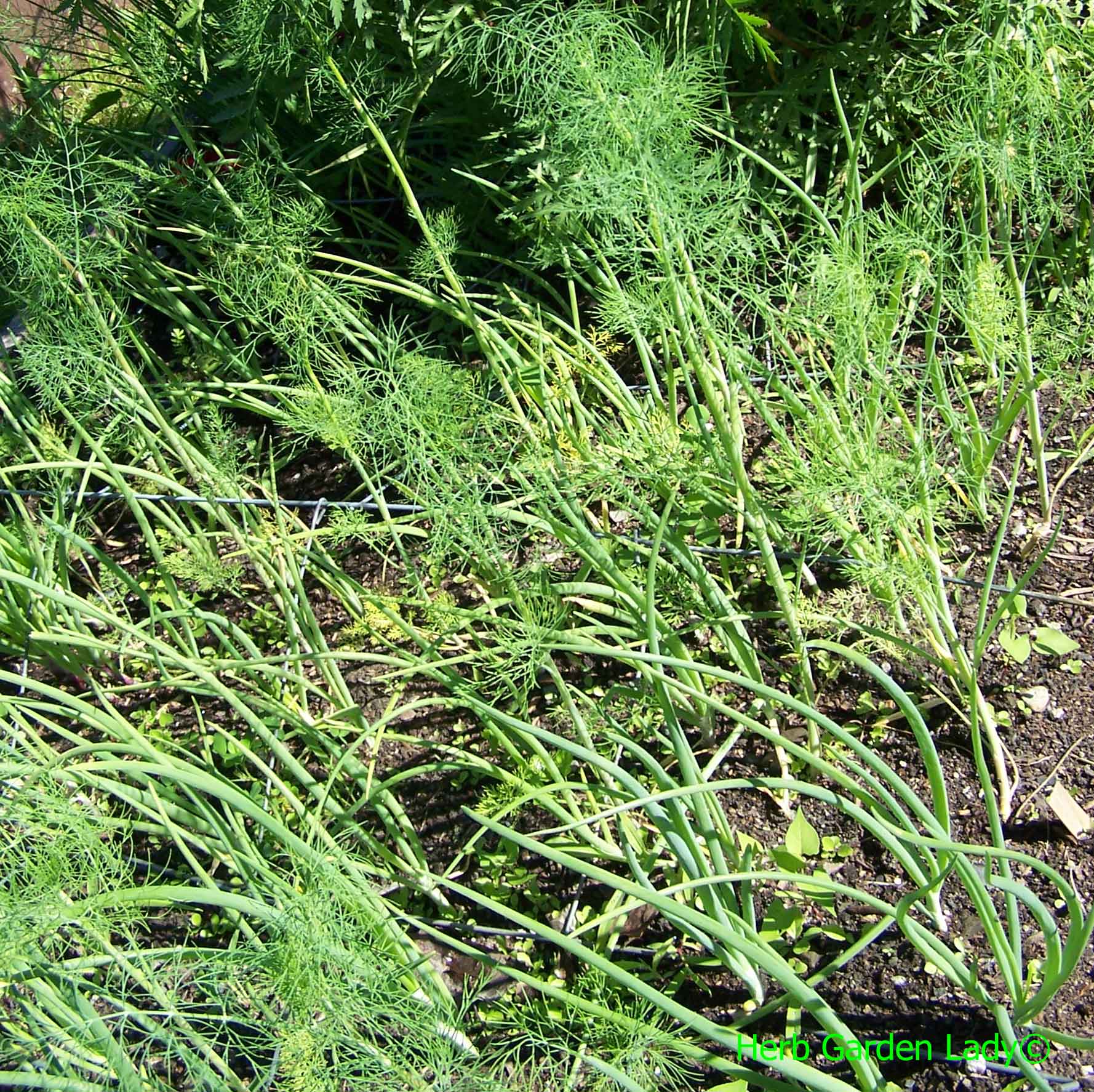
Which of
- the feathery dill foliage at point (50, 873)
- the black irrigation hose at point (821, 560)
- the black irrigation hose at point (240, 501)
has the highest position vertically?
the black irrigation hose at point (240, 501)

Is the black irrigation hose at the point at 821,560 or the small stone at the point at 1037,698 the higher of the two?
the black irrigation hose at the point at 821,560

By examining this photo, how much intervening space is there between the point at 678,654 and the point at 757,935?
420 millimetres

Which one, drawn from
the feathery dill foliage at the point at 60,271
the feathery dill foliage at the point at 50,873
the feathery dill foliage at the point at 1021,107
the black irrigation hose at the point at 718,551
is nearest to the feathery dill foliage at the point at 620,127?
the feathery dill foliage at the point at 1021,107

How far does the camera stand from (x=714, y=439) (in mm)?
1627

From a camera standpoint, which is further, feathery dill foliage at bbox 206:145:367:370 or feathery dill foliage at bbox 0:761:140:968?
feathery dill foliage at bbox 206:145:367:370

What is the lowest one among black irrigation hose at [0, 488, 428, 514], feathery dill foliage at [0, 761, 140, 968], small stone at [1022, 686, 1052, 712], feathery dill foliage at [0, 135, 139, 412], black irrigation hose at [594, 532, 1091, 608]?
small stone at [1022, 686, 1052, 712]

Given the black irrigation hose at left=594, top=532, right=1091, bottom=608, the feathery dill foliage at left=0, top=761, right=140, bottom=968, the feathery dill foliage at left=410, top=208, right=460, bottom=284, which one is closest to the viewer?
the feathery dill foliage at left=0, top=761, right=140, bottom=968

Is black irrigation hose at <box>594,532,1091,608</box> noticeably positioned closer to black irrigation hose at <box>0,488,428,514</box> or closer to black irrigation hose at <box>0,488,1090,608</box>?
black irrigation hose at <box>0,488,1090,608</box>

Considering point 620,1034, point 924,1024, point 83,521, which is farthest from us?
point 83,521

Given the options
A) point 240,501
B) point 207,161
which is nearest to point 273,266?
point 240,501

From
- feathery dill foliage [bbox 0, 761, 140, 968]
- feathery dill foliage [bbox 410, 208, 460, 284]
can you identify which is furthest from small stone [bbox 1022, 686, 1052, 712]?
feathery dill foliage [bbox 0, 761, 140, 968]

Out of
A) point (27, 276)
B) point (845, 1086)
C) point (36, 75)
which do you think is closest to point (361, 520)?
point (27, 276)

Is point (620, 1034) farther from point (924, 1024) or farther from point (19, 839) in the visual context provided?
point (19, 839)

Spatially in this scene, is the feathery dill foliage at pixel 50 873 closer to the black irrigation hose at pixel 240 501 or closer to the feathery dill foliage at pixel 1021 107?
the black irrigation hose at pixel 240 501
